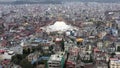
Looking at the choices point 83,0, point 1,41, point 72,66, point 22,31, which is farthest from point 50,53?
point 83,0

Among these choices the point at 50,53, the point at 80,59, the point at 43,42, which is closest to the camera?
the point at 80,59

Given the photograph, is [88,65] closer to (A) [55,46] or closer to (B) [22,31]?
(A) [55,46]

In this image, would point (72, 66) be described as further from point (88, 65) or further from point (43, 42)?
point (43, 42)

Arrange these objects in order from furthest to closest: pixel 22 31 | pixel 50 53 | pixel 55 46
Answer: pixel 22 31
pixel 55 46
pixel 50 53

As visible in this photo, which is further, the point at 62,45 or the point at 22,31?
the point at 22,31

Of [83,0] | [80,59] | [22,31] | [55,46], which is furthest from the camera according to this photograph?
[83,0]

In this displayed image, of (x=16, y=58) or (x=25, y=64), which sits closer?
(x=25, y=64)

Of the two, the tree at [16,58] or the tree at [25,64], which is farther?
the tree at [16,58]

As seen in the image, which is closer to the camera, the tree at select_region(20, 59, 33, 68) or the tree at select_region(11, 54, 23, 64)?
the tree at select_region(20, 59, 33, 68)

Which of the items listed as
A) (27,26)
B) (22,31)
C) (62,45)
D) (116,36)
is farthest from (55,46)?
(27,26)
